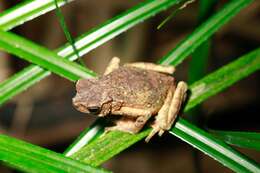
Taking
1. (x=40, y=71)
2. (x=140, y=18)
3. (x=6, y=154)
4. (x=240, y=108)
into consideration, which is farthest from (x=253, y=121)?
(x=6, y=154)

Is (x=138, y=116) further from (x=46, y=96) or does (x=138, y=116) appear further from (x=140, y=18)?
(x=46, y=96)

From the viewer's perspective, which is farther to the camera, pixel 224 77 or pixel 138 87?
pixel 138 87

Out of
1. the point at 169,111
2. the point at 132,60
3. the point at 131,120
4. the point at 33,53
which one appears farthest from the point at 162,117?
the point at 132,60

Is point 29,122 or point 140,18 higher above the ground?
point 140,18

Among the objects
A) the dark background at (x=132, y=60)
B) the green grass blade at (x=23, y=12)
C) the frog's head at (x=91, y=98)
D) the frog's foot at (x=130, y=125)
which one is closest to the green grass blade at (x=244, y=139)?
the frog's foot at (x=130, y=125)

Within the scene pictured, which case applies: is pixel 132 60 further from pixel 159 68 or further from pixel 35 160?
pixel 35 160

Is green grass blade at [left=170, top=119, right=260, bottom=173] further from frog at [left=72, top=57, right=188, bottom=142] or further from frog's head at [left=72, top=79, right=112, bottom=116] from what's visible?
frog's head at [left=72, top=79, right=112, bottom=116]
